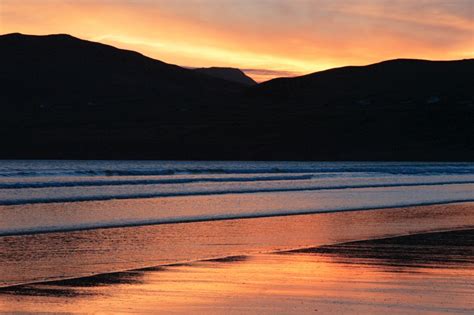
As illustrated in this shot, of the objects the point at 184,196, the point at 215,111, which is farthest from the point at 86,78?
the point at 184,196

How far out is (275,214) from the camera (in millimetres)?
25219

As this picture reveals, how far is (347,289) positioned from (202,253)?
430cm

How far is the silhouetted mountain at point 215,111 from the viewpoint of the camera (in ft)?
285

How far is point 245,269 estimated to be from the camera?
591 inches

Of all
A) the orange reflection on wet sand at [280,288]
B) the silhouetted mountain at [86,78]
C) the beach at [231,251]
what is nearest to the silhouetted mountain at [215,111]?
the silhouetted mountain at [86,78]

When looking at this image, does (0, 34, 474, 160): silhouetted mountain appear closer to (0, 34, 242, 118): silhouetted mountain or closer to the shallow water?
(0, 34, 242, 118): silhouetted mountain

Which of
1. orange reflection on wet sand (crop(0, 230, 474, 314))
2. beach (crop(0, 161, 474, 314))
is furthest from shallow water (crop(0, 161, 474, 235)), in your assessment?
orange reflection on wet sand (crop(0, 230, 474, 314))

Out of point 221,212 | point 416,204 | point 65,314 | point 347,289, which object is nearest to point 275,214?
point 221,212

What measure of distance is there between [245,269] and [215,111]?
9655 cm

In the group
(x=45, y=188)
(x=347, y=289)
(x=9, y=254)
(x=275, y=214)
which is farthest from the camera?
(x=45, y=188)

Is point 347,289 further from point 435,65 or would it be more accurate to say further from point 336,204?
point 435,65

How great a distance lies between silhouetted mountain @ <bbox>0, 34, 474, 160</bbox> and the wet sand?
2420 inches

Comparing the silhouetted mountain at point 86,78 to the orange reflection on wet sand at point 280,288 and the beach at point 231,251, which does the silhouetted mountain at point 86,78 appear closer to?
the beach at point 231,251

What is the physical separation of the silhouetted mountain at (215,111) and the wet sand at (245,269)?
61480 millimetres
